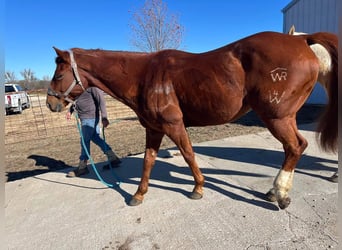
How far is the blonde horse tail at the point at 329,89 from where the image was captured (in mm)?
2525

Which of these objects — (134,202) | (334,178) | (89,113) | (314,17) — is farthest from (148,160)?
(314,17)

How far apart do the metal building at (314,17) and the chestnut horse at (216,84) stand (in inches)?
327

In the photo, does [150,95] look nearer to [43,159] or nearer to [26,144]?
[43,159]

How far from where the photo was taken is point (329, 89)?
2.66 m

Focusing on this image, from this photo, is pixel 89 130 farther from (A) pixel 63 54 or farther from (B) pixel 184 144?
(B) pixel 184 144

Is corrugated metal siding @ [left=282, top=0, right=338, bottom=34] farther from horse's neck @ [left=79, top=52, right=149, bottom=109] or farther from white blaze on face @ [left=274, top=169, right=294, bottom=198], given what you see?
horse's neck @ [left=79, top=52, right=149, bottom=109]

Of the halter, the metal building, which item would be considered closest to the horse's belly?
the halter

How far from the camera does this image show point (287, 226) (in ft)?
7.68

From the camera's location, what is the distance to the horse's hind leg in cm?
251

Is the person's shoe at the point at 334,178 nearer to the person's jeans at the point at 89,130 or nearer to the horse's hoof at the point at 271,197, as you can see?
the horse's hoof at the point at 271,197

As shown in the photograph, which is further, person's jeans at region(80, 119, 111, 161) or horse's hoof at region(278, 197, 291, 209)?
person's jeans at region(80, 119, 111, 161)

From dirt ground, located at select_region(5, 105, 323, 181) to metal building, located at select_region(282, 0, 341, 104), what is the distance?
275cm

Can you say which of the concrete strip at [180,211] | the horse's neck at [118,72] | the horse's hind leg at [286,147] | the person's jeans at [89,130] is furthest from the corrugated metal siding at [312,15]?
the person's jeans at [89,130]

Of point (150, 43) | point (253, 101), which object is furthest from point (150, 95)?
point (150, 43)
